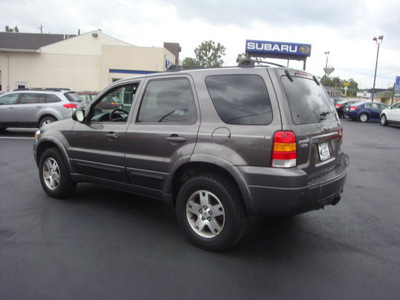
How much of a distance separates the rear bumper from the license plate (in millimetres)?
338

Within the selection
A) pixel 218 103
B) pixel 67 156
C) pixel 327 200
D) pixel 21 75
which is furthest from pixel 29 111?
pixel 21 75

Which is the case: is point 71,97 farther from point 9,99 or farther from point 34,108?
point 9,99

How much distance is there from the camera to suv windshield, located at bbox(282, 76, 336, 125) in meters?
3.18

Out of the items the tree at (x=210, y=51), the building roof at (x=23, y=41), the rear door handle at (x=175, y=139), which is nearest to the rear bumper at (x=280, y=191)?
the rear door handle at (x=175, y=139)

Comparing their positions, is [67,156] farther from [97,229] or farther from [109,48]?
[109,48]

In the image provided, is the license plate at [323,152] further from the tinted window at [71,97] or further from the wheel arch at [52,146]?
the tinted window at [71,97]

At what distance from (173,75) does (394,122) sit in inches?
773

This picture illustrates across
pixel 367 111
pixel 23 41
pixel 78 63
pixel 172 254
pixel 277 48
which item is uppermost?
pixel 23 41

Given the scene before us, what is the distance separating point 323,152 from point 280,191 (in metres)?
0.81

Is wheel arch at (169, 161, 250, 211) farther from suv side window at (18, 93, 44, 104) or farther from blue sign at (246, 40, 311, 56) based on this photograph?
blue sign at (246, 40, 311, 56)

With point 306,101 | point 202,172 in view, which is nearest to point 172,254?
point 202,172

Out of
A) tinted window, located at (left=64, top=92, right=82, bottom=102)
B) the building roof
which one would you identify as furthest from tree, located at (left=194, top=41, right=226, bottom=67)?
tinted window, located at (left=64, top=92, right=82, bottom=102)

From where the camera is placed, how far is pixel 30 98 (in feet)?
39.5

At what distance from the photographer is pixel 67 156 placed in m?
4.72
